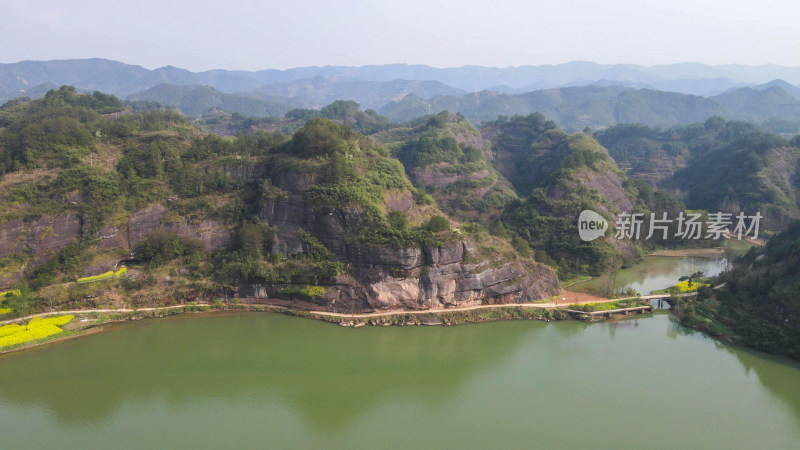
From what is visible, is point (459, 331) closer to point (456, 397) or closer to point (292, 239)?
point (456, 397)

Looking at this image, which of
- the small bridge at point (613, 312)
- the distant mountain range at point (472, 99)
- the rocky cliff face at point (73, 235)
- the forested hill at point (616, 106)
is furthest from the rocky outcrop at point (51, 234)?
the forested hill at point (616, 106)

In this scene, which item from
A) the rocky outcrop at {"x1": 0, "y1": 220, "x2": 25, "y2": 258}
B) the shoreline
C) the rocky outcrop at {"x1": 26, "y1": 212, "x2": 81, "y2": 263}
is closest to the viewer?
the shoreline

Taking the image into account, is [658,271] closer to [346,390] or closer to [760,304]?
[760,304]

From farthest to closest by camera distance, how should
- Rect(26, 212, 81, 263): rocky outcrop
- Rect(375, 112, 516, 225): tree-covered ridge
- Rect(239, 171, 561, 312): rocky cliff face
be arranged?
Rect(375, 112, 516, 225): tree-covered ridge
Rect(26, 212, 81, 263): rocky outcrop
Rect(239, 171, 561, 312): rocky cliff face

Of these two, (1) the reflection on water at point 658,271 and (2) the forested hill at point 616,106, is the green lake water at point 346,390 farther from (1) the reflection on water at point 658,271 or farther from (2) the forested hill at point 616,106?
(2) the forested hill at point 616,106

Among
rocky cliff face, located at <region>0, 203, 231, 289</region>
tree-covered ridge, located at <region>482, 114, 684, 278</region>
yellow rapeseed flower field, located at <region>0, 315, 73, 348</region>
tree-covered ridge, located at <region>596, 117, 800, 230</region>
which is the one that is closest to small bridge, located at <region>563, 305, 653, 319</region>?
tree-covered ridge, located at <region>482, 114, 684, 278</region>

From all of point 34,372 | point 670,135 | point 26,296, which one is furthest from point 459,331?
point 670,135

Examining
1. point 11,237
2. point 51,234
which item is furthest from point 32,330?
point 11,237

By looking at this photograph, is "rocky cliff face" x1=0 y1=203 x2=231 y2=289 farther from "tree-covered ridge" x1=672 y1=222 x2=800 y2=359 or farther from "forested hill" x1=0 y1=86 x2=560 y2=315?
"tree-covered ridge" x1=672 y1=222 x2=800 y2=359
